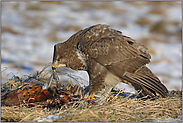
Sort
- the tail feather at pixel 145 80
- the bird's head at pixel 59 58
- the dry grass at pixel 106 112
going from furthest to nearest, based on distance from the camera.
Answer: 1. the bird's head at pixel 59 58
2. the tail feather at pixel 145 80
3. the dry grass at pixel 106 112

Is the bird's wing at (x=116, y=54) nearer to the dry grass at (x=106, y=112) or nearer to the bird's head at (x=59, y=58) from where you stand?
the bird's head at (x=59, y=58)

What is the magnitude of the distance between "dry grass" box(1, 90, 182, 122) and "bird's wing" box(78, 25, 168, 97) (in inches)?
15.9

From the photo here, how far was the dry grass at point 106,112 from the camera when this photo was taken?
2.63 metres

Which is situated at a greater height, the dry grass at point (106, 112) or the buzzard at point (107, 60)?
the buzzard at point (107, 60)

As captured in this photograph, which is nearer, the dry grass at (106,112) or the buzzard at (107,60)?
the dry grass at (106,112)

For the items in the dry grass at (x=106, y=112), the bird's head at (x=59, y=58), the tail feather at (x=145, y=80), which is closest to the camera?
the dry grass at (x=106, y=112)

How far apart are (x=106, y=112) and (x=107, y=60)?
100cm

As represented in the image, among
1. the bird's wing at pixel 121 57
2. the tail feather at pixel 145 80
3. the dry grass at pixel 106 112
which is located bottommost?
the dry grass at pixel 106 112

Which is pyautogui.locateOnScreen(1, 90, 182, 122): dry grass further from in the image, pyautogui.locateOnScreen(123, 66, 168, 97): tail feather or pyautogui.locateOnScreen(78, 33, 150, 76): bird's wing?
pyautogui.locateOnScreen(78, 33, 150, 76): bird's wing

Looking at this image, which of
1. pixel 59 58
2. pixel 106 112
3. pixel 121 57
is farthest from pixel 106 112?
pixel 59 58

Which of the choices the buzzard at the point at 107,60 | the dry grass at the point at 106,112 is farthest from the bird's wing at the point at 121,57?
the dry grass at the point at 106,112

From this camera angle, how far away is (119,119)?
2.73 metres

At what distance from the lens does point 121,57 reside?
349 centimetres

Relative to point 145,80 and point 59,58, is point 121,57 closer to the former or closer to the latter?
point 145,80
